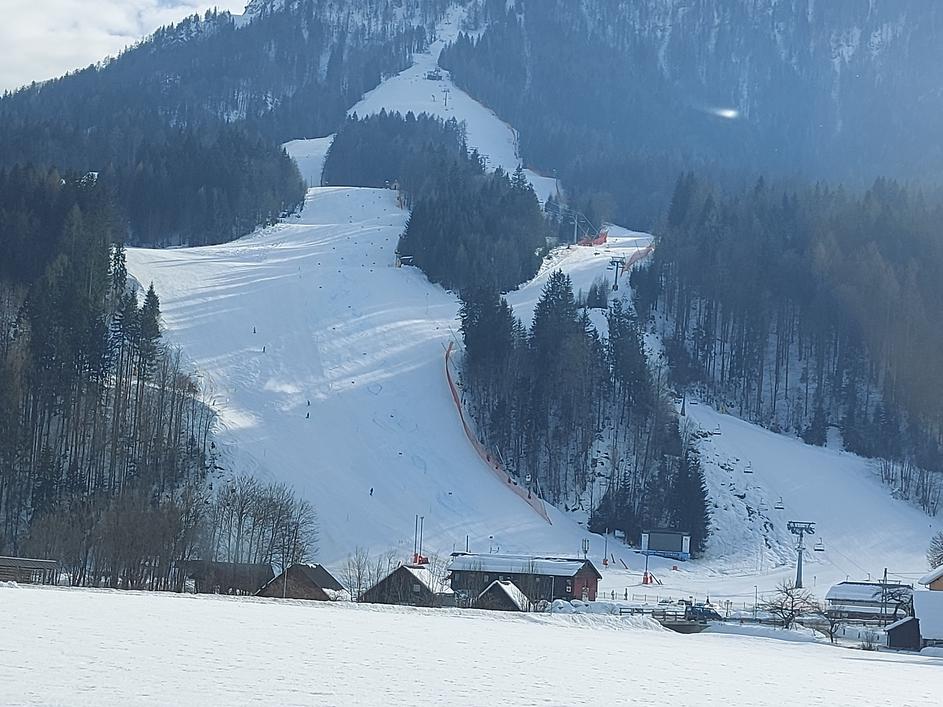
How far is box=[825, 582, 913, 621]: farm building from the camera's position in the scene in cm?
4297

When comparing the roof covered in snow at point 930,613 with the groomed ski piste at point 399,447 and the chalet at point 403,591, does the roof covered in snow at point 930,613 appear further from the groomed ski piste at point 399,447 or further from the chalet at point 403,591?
the chalet at point 403,591

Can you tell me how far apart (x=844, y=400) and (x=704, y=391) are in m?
8.62

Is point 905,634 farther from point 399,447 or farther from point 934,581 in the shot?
point 399,447

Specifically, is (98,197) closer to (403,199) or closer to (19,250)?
(19,250)

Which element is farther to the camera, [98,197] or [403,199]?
[403,199]

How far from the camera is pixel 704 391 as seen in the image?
73.2m

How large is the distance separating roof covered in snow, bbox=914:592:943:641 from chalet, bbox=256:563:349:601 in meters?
17.7

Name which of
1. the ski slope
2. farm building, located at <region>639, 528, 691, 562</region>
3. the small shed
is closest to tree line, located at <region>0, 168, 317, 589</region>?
farm building, located at <region>639, 528, 691, 562</region>

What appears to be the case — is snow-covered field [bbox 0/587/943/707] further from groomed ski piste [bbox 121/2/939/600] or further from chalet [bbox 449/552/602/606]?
groomed ski piste [bbox 121/2/939/600]

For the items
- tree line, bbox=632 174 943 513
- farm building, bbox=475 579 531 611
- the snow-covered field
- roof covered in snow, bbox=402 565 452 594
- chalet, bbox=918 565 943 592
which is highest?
tree line, bbox=632 174 943 513

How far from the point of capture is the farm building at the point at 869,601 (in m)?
43.0

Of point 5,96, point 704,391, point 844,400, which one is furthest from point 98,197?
point 5,96

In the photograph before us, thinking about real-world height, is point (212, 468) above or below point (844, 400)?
below

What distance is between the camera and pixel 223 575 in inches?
1606
